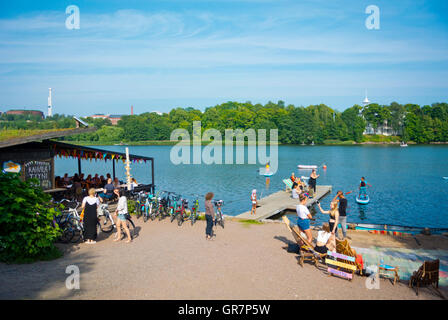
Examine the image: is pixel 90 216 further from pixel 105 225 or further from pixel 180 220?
pixel 180 220

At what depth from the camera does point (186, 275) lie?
28.1 feet

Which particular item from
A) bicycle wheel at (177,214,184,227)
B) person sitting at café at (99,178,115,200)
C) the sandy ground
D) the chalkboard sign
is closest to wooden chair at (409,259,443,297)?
the sandy ground

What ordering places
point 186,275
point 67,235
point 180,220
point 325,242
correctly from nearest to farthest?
point 186,275
point 325,242
point 67,235
point 180,220

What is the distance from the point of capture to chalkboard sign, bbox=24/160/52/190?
576 inches

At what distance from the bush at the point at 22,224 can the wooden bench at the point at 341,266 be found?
7.05 metres

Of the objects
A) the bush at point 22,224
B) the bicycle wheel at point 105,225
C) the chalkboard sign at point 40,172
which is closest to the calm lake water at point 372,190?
the bicycle wheel at point 105,225

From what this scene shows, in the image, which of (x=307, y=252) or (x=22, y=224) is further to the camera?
(x=307, y=252)

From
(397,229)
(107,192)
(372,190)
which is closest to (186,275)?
(397,229)

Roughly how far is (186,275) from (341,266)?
3576 mm

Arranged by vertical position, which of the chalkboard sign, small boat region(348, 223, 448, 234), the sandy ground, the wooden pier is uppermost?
the chalkboard sign

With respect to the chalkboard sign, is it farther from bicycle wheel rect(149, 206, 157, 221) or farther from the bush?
the bush

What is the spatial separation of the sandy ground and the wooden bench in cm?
21

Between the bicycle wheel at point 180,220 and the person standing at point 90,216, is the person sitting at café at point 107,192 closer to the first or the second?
the bicycle wheel at point 180,220

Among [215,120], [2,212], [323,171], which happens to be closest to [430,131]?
[215,120]
